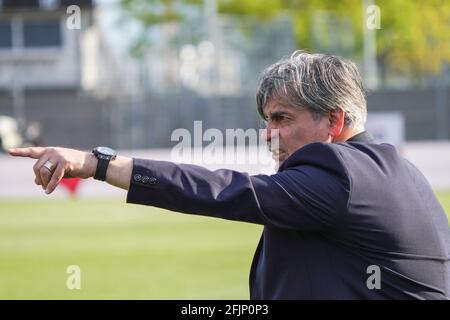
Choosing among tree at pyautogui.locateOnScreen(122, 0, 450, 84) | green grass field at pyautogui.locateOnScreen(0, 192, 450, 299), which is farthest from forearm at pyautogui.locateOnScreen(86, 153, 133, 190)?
tree at pyautogui.locateOnScreen(122, 0, 450, 84)

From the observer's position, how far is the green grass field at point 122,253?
9297 millimetres

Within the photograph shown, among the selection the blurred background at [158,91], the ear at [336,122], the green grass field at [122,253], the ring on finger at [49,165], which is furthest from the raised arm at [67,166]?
the blurred background at [158,91]

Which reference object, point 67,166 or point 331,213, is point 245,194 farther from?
point 67,166

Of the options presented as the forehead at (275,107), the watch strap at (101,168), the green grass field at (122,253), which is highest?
the forehead at (275,107)

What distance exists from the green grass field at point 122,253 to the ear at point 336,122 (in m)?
5.53

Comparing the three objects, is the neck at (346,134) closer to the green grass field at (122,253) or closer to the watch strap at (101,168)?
the watch strap at (101,168)

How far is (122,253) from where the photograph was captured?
1228 centimetres

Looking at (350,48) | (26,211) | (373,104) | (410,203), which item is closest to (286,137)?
(410,203)

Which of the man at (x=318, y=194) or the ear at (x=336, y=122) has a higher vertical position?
the ear at (x=336, y=122)

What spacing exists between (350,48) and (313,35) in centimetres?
165

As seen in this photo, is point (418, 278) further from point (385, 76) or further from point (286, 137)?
point (385, 76)

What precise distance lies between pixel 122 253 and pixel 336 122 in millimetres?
9412

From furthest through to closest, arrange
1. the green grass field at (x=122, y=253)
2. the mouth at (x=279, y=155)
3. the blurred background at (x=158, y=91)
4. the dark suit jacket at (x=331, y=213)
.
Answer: the blurred background at (x=158, y=91) → the green grass field at (x=122, y=253) → the mouth at (x=279, y=155) → the dark suit jacket at (x=331, y=213)

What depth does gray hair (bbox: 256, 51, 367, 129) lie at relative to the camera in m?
3.07
